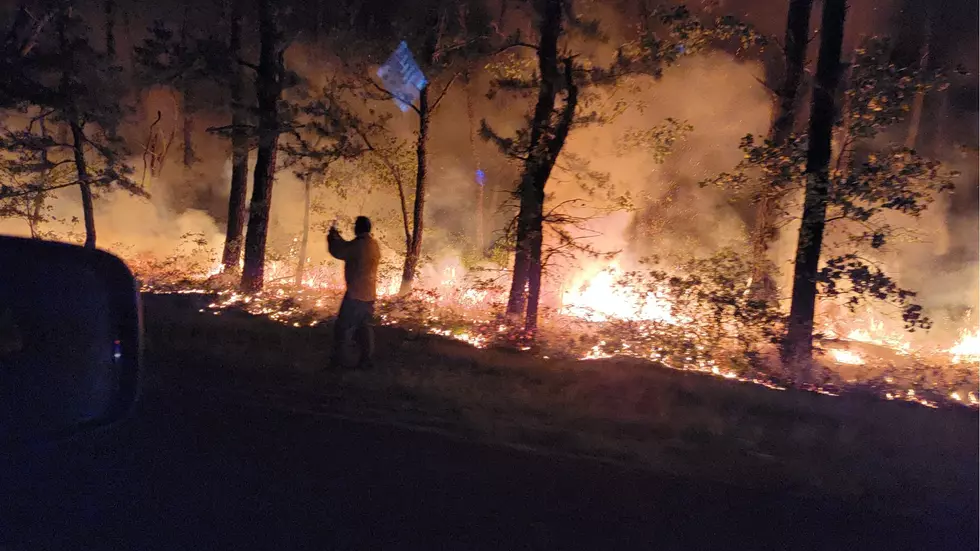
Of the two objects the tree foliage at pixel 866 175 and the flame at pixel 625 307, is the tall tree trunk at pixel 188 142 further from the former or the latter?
the tree foliage at pixel 866 175

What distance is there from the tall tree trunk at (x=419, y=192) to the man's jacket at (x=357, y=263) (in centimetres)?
564

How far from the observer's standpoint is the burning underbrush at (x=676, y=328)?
6961 millimetres

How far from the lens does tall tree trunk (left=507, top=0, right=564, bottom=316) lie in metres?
8.38

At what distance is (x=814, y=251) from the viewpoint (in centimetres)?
738

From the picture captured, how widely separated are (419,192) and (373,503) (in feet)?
30.8

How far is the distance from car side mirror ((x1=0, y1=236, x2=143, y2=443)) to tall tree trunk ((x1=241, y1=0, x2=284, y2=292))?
8.98 m

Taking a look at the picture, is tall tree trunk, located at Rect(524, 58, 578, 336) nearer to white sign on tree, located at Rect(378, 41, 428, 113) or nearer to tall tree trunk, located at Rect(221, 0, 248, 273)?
white sign on tree, located at Rect(378, 41, 428, 113)

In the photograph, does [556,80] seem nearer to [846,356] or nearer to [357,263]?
[357,263]

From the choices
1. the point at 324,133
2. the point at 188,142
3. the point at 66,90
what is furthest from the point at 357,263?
the point at 188,142

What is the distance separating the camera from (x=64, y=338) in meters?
2.51

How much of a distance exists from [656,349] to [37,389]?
666 cm

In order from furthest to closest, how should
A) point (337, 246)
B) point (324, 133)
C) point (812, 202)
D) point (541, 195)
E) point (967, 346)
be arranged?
1. point (967, 346)
2. point (324, 133)
3. point (541, 195)
4. point (812, 202)
5. point (337, 246)

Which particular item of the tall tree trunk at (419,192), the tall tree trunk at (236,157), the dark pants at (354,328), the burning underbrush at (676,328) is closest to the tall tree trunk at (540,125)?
the burning underbrush at (676,328)

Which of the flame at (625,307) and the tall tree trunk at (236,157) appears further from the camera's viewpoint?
the tall tree trunk at (236,157)
